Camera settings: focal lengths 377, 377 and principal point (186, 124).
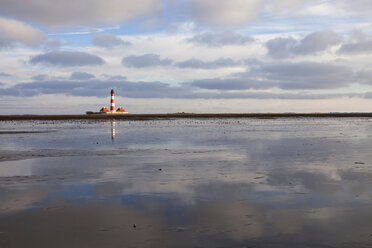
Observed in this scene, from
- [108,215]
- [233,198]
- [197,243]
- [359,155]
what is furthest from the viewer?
[359,155]

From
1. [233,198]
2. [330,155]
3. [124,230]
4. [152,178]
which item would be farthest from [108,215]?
[330,155]

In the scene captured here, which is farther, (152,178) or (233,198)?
(152,178)

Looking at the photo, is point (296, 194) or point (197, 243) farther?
point (296, 194)

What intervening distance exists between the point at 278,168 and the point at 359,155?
20.4 ft

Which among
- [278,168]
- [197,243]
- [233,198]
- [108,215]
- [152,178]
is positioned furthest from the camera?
[278,168]

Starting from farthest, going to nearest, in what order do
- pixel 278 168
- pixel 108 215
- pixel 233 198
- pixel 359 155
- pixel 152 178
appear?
pixel 359 155
pixel 278 168
pixel 152 178
pixel 233 198
pixel 108 215

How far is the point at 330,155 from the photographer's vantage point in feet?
61.5

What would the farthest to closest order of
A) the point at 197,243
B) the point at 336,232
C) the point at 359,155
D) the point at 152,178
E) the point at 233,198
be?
the point at 359,155
the point at 152,178
the point at 233,198
the point at 336,232
the point at 197,243

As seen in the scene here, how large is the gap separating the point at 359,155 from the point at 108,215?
14464 millimetres

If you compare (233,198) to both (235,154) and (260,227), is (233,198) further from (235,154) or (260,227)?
(235,154)

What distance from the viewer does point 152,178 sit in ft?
41.8

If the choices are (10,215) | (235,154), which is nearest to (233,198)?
(10,215)

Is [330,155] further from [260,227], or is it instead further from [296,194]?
[260,227]

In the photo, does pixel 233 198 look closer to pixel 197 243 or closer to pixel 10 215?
pixel 197 243
